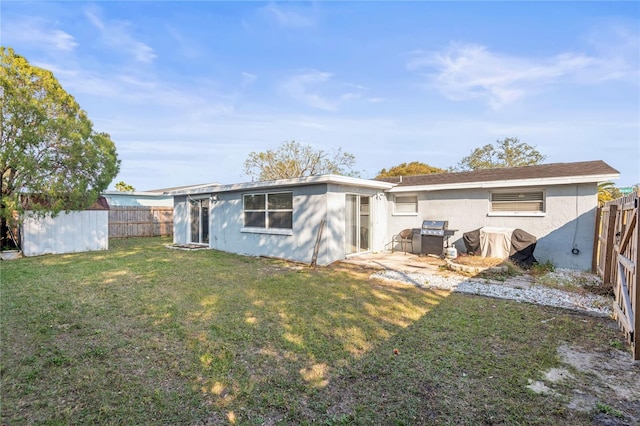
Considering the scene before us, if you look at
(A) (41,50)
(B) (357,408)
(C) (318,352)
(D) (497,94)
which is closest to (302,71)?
(D) (497,94)

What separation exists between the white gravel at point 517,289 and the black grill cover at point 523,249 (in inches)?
29.7

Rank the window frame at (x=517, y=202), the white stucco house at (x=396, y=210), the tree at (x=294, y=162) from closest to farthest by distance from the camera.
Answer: the white stucco house at (x=396, y=210)
the window frame at (x=517, y=202)
the tree at (x=294, y=162)

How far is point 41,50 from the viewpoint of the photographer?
8.93 metres

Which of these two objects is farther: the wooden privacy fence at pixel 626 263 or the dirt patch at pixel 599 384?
the wooden privacy fence at pixel 626 263

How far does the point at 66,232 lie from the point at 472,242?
1407cm

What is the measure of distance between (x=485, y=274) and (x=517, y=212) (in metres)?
3.09

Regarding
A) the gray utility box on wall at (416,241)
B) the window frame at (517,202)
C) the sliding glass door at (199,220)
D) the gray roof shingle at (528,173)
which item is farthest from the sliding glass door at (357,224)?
the sliding glass door at (199,220)

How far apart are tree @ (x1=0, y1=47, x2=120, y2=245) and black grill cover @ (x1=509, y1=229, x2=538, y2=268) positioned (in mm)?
13402

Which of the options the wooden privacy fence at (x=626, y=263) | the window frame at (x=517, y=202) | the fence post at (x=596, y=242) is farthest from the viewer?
the window frame at (x=517, y=202)

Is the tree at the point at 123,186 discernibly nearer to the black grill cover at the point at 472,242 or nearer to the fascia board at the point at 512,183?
the fascia board at the point at 512,183

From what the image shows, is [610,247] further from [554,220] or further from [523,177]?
[523,177]

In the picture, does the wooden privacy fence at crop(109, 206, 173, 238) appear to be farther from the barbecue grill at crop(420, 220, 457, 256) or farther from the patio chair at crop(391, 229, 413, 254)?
the barbecue grill at crop(420, 220, 457, 256)

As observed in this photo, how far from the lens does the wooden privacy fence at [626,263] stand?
3.28m

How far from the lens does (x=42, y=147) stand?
9.69 meters
